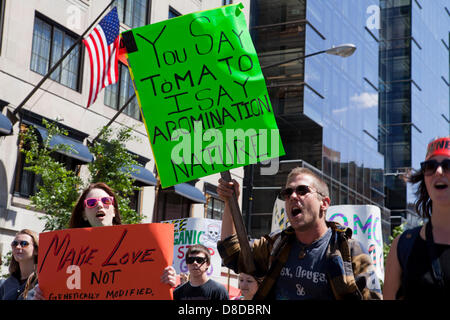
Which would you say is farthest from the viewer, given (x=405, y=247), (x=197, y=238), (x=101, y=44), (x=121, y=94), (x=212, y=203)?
(x=212, y=203)

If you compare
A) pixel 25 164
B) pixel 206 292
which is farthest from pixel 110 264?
pixel 25 164

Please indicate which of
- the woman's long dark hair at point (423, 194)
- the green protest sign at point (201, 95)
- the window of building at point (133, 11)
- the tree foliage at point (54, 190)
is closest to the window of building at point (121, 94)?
the window of building at point (133, 11)

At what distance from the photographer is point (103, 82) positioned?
658 inches

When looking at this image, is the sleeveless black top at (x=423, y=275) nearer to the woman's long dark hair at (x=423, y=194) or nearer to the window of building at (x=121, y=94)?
the woman's long dark hair at (x=423, y=194)

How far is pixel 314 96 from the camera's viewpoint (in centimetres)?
3347

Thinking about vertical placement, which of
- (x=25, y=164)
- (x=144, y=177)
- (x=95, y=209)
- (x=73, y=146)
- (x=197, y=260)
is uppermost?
(x=73, y=146)

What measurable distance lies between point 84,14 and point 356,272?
54.1 ft

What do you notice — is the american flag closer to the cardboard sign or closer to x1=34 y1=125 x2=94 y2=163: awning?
x1=34 y1=125 x2=94 y2=163: awning

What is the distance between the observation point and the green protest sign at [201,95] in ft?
14.4

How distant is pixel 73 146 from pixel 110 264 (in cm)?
1247

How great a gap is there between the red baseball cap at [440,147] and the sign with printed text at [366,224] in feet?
26.4

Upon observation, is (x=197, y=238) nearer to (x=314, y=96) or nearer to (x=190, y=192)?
(x=190, y=192)

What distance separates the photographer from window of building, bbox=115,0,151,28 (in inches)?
810
